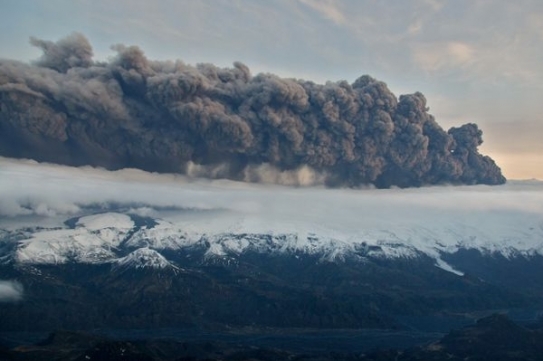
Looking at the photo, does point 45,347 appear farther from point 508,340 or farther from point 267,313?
point 508,340

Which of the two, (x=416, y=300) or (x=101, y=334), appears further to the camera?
(x=416, y=300)

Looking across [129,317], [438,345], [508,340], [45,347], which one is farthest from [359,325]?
[45,347]

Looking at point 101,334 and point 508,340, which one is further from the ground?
point 508,340

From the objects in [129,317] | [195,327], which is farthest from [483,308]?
[129,317]

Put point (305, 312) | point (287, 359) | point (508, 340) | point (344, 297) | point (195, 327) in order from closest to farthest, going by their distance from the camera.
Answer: point (287, 359) < point (508, 340) < point (195, 327) < point (305, 312) < point (344, 297)

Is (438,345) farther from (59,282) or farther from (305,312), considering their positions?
(59,282)

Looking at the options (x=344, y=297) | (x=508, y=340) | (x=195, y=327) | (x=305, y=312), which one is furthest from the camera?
(x=344, y=297)
